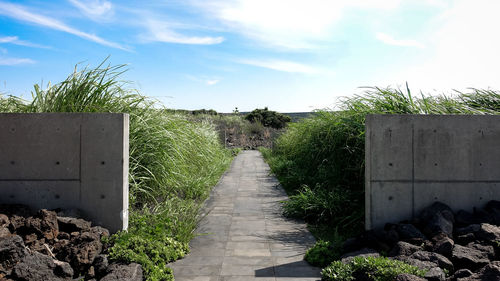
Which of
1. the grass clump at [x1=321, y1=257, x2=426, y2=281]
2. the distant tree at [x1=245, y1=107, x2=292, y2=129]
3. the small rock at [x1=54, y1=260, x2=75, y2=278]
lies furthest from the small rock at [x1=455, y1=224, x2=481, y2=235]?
the distant tree at [x1=245, y1=107, x2=292, y2=129]

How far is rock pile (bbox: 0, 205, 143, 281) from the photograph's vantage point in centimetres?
284

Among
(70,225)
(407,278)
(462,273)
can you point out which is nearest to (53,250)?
(70,225)

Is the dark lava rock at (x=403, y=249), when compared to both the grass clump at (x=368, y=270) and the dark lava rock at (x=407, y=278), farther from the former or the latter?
the dark lava rock at (x=407, y=278)

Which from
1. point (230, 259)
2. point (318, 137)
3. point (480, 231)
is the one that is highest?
point (318, 137)

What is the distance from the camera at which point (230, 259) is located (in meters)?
3.45

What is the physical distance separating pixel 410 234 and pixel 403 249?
0.42 m

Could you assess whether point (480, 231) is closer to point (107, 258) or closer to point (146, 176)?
point (107, 258)

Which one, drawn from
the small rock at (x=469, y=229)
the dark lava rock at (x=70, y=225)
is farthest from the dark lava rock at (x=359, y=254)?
the dark lava rock at (x=70, y=225)

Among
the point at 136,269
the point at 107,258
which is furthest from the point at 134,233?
the point at 136,269

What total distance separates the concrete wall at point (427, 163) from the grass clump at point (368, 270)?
1.28 metres

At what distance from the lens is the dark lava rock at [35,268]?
2760 millimetres

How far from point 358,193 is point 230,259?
2.17 m

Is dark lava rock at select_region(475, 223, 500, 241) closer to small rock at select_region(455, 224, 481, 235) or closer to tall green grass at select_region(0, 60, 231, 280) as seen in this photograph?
small rock at select_region(455, 224, 481, 235)

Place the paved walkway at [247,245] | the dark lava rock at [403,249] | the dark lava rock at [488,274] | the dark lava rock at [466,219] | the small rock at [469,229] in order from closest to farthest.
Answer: the dark lava rock at [488,274] → the paved walkway at [247,245] → the dark lava rock at [403,249] → the small rock at [469,229] → the dark lava rock at [466,219]
